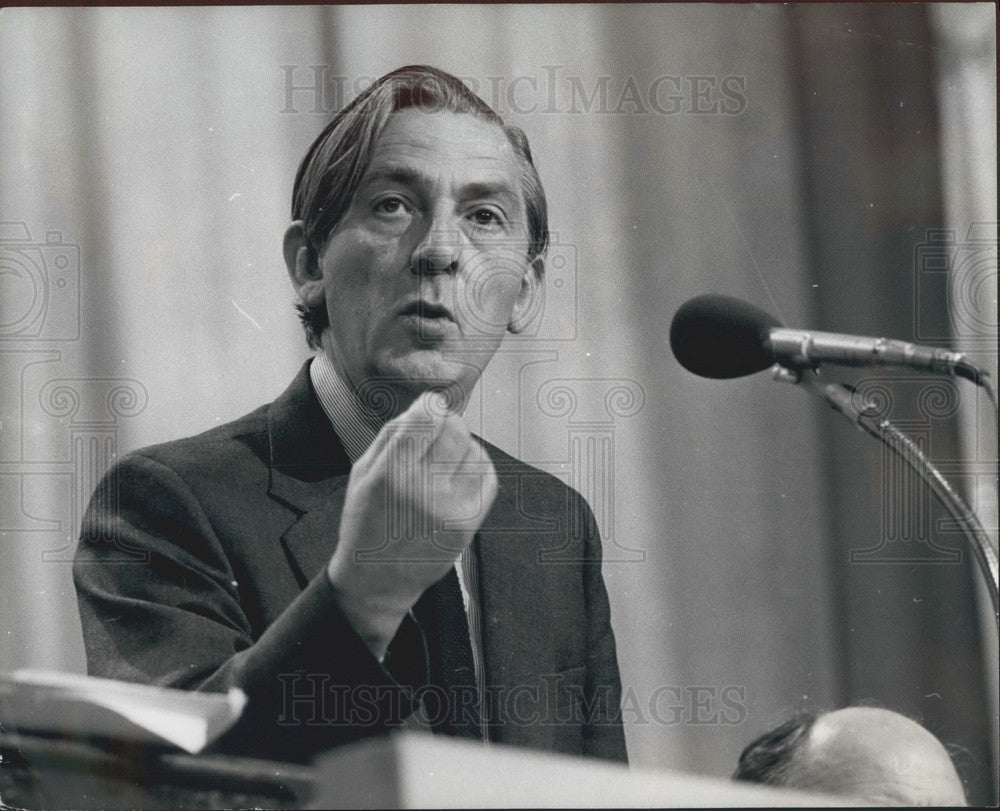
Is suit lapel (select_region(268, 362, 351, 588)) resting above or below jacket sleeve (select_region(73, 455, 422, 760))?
above

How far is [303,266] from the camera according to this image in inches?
72.3

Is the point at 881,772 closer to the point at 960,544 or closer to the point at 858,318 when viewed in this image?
the point at 960,544

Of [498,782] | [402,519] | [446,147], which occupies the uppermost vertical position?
[446,147]

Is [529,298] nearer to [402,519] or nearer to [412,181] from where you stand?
[412,181]

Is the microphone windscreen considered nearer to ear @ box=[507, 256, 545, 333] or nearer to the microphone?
the microphone

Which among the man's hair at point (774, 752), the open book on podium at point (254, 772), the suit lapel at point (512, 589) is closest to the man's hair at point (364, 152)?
the suit lapel at point (512, 589)

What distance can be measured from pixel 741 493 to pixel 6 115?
125cm

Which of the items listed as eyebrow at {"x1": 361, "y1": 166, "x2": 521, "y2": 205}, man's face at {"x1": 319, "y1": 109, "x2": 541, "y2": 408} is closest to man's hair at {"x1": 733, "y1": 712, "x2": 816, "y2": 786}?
man's face at {"x1": 319, "y1": 109, "x2": 541, "y2": 408}

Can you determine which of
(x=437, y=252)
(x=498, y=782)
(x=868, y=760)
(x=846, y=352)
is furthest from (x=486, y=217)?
(x=868, y=760)

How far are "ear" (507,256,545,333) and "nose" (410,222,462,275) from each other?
11 centimetres

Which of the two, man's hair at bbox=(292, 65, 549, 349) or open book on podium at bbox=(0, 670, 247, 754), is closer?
open book on podium at bbox=(0, 670, 247, 754)

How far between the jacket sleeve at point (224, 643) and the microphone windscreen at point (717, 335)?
0.57m

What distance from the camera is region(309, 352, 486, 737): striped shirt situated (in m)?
1.76

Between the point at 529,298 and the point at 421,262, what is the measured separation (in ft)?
0.57
